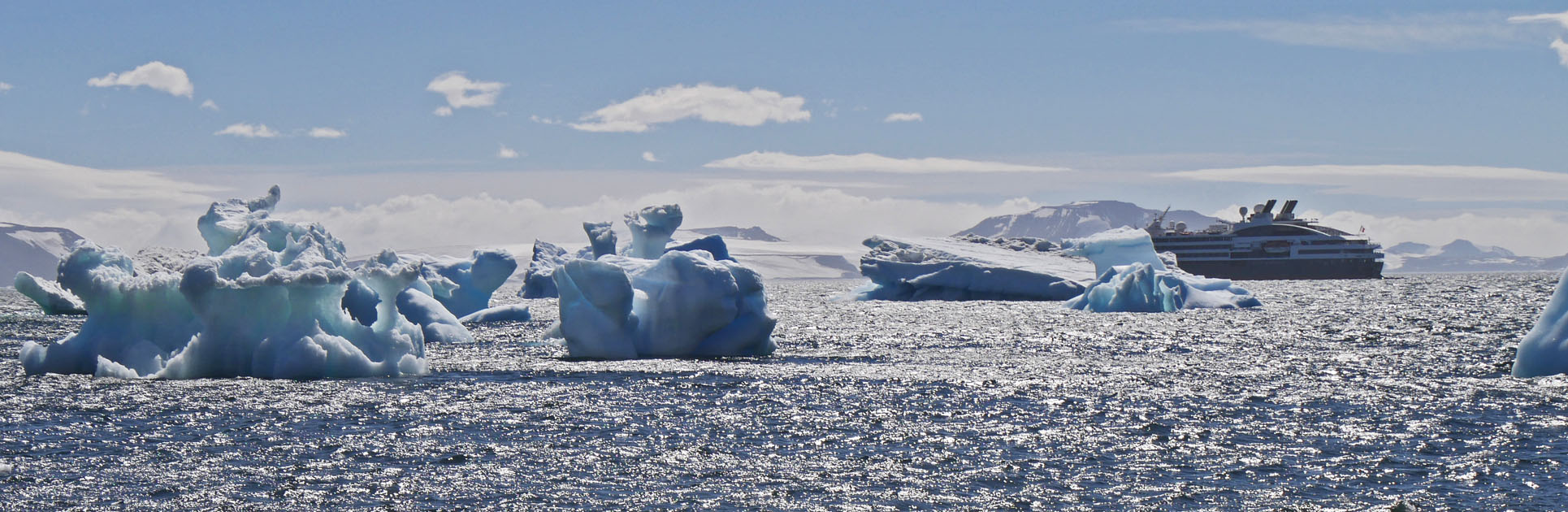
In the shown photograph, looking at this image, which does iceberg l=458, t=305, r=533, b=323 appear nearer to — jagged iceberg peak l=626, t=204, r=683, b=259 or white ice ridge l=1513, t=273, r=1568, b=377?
jagged iceberg peak l=626, t=204, r=683, b=259

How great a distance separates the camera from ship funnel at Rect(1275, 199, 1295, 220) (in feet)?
479

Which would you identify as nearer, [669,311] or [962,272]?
[669,311]

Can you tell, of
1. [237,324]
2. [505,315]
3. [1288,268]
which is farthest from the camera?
[1288,268]

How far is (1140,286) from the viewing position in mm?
63469

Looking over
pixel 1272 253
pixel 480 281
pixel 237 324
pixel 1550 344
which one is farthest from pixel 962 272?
pixel 1272 253

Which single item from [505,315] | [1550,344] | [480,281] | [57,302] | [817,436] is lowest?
[57,302]

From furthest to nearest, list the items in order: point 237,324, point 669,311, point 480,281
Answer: point 480,281, point 669,311, point 237,324

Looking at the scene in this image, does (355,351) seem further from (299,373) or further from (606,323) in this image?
(606,323)

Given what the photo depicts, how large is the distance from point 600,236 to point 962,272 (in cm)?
2136

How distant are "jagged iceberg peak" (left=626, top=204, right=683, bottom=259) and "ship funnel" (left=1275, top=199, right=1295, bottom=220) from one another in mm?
100567

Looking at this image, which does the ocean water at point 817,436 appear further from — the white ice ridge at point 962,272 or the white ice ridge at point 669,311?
the white ice ridge at point 962,272

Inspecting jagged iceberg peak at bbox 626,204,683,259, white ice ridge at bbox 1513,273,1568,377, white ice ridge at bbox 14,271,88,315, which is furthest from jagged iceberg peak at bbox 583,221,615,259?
white ice ridge at bbox 1513,273,1568,377

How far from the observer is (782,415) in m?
24.5

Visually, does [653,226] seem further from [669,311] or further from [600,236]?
[669,311]
